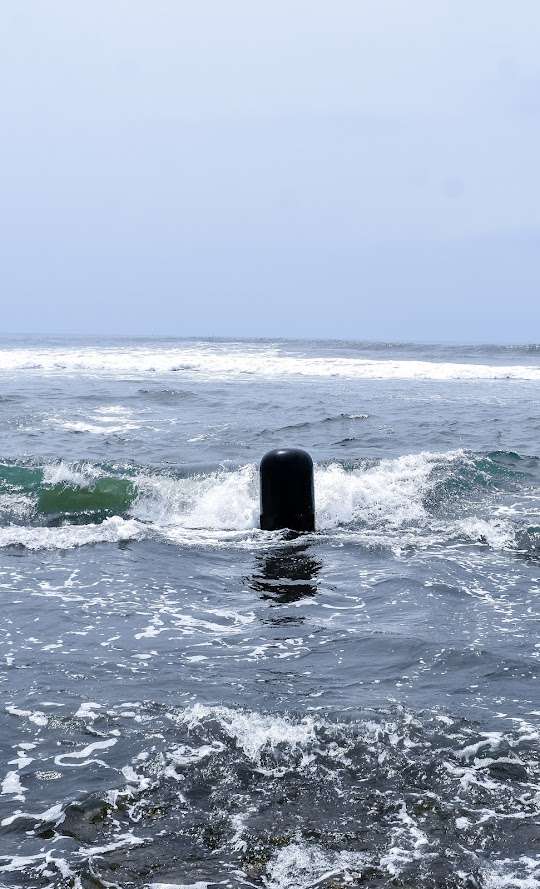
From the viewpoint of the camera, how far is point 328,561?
29.0 ft

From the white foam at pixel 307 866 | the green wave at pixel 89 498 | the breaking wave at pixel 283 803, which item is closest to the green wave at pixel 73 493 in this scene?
the green wave at pixel 89 498

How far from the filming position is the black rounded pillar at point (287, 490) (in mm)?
9984

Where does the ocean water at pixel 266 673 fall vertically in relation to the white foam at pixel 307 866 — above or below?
above

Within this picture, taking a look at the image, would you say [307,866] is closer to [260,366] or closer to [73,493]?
[73,493]

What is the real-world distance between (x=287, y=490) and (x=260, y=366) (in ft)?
93.4

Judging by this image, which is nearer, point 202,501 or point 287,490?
point 287,490

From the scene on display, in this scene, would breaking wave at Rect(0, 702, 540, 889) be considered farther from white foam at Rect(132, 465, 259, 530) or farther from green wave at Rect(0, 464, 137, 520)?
green wave at Rect(0, 464, 137, 520)

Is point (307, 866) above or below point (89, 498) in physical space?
below

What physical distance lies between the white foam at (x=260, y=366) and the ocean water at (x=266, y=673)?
64.7 feet

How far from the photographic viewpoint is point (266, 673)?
5.71m

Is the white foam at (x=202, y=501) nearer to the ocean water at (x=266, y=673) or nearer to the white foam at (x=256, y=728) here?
the ocean water at (x=266, y=673)

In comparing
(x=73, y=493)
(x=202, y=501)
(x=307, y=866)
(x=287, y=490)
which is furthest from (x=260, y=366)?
(x=307, y=866)

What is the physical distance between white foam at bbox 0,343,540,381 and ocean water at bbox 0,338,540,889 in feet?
64.7

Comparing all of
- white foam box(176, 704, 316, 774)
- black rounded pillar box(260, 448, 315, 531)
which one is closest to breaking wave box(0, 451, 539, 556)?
black rounded pillar box(260, 448, 315, 531)
